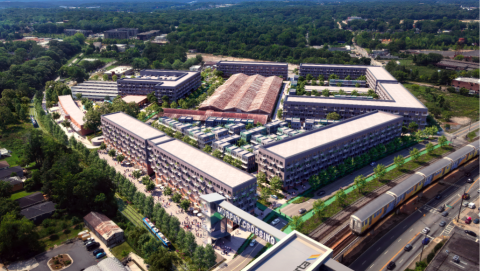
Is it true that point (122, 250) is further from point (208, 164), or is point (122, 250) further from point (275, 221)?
point (275, 221)

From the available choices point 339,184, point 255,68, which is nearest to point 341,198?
point 339,184

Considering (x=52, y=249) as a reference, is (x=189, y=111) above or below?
above

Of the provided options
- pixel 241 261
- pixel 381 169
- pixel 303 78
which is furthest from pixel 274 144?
pixel 303 78

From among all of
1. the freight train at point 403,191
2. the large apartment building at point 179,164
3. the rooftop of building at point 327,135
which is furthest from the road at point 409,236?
the rooftop of building at point 327,135

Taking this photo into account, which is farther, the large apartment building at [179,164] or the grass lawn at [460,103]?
the grass lawn at [460,103]

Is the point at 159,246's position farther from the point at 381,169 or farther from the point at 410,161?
the point at 410,161

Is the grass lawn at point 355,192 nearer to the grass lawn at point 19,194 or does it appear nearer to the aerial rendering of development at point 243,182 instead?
the aerial rendering of development at point 243,182

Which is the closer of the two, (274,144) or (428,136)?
(274,144)
